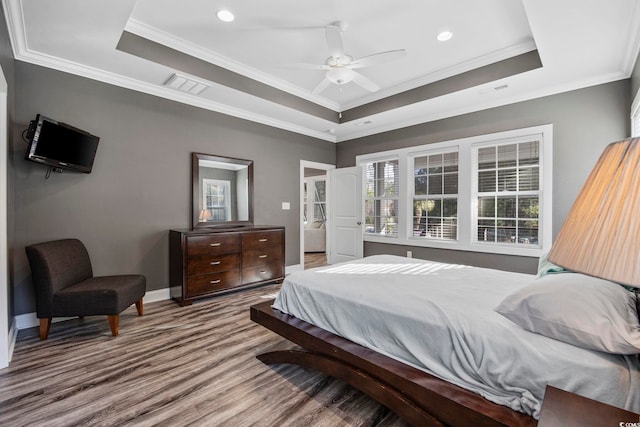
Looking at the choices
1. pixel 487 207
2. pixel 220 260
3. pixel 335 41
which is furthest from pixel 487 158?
pixel 220 260

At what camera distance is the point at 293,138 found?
5246 mm

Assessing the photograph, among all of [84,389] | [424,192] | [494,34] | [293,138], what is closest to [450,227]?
[424,192]

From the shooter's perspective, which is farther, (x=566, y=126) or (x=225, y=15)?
(x=566, y=126)

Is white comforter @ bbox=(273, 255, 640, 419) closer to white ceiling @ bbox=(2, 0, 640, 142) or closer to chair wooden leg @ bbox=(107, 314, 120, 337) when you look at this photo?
chair wooden leg @ bbox=(107, 314, 120, 337)

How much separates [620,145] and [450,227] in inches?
163

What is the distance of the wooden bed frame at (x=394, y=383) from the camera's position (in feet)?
3.90

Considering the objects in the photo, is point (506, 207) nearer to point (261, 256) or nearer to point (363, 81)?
point (363, 81)

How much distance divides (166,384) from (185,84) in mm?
3158

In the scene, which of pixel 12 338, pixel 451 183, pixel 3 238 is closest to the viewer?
pixel 3 238

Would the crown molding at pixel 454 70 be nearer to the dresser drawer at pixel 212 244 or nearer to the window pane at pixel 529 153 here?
the window pane at pixel 529 153

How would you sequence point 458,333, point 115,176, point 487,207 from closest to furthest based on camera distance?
point 458,333
point 115,176
point 487,207

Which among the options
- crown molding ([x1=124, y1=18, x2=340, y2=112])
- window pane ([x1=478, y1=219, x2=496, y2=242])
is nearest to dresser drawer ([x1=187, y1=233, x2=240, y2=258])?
crown molding ([x1=124, y1=18, x2=340, y2=112])

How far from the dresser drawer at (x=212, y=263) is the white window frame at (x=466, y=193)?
2624 millimetres

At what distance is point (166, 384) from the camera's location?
1.95m
